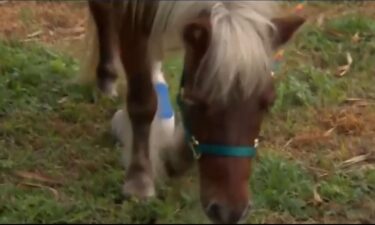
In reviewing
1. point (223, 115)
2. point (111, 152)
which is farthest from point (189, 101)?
point (111, 152)

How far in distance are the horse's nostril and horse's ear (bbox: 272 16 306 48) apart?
0.55 metres

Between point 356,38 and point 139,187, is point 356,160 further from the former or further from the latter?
point 356,38

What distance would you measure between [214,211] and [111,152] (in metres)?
1.20

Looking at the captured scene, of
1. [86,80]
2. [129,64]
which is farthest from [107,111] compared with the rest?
[129,64]

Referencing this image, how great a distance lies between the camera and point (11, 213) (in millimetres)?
3350

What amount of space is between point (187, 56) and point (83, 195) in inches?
30.1

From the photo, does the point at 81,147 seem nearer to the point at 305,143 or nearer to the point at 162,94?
the point at 162,94

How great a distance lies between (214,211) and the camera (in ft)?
9.34

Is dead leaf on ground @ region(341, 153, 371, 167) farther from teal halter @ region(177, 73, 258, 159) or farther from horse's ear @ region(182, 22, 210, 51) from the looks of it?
horse's ear @ region(182, 22, 210, 51)

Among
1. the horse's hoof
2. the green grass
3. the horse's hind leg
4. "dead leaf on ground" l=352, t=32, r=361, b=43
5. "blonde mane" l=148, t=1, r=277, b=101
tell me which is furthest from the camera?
"dead leaf on ground" l=352, t=32, r=361, b=43

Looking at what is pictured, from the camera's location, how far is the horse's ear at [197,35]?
2.88 metres

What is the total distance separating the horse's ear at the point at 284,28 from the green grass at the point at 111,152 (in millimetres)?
433

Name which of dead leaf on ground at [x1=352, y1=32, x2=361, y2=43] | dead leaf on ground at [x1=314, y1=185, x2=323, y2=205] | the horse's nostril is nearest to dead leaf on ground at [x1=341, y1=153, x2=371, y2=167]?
dead leaf on ground at [x1=314, y1=185, x2=323, y2=205]

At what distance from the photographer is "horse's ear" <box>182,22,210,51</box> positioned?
2.88m
